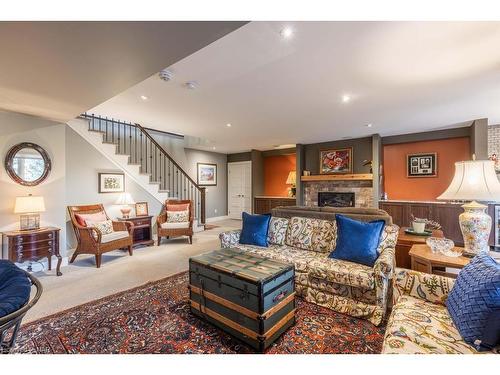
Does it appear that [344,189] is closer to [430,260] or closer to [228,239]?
[228,239]

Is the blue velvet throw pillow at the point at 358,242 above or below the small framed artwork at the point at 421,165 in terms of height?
below

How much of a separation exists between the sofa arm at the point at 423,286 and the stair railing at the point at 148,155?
4.72 meters

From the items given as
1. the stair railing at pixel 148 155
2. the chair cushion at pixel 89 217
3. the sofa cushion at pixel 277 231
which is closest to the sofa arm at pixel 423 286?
the sofa cushion at pixel 277 231

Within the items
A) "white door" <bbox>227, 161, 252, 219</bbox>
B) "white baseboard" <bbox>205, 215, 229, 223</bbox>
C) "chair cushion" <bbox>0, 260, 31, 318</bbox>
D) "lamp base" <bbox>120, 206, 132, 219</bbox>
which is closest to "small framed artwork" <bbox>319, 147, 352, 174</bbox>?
"white door" <bbox>227, 161, 252, 219</bbox>

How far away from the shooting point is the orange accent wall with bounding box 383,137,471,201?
530 centimetres

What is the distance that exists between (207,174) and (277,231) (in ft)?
17.3

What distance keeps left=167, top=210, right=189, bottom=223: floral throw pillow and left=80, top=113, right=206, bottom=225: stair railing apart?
65cm

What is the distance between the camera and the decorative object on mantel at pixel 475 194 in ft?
6.23

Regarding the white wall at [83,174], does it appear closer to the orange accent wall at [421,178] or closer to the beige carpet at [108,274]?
the beige carpet at [108,274]

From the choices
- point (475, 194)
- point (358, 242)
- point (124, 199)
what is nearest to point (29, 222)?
point (124, 199)

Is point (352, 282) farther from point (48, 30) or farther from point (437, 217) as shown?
point (437, 217)

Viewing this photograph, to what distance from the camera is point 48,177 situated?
3.54 m

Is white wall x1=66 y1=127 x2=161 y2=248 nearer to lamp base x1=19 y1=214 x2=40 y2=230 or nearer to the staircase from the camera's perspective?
the staircase

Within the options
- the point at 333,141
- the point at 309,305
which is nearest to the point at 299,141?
the point at 333,141
